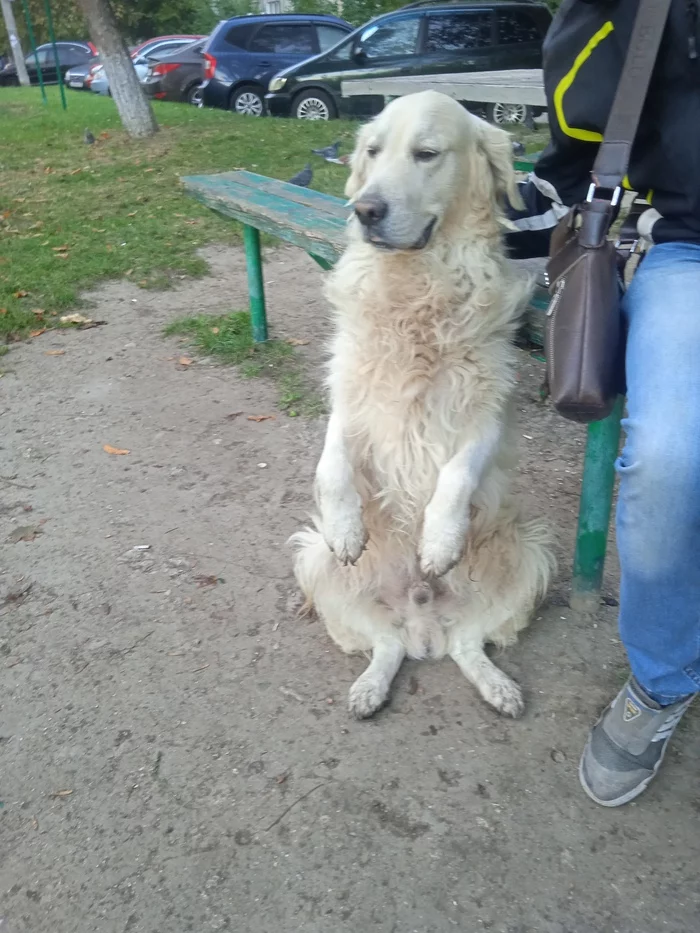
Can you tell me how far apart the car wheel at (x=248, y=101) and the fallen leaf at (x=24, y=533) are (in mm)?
12994

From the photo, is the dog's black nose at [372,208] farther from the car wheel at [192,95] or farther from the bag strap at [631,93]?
the car wheel at [192,95]

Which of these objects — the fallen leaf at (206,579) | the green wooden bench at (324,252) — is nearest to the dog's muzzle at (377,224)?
the green wooden bench at (324,252)

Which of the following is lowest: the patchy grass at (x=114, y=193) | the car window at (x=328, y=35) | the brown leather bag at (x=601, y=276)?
the patchy grass at (x=114, y=193)

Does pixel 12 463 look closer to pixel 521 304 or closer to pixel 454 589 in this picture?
pixel 454 589

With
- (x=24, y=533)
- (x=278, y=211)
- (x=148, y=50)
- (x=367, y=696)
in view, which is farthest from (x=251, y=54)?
(x=367, y=696)

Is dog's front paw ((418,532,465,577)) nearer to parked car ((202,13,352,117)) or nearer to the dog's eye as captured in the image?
the dog's eye

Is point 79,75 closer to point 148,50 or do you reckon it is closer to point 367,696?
point 148,50

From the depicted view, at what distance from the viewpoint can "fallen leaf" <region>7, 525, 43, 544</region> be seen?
3109 mm

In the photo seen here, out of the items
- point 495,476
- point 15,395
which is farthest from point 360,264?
point 15,395

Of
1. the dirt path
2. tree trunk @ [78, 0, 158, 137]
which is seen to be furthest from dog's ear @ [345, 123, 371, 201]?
tree trunk @ [78, 0, 158, 137]

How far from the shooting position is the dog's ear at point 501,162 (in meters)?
2.29

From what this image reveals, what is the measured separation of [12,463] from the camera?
12.0ft


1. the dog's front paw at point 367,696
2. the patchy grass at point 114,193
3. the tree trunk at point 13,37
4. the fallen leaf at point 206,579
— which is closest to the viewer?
the dog's front paw at point 367,696

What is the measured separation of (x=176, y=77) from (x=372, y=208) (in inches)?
670
